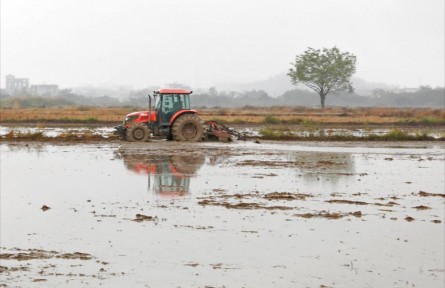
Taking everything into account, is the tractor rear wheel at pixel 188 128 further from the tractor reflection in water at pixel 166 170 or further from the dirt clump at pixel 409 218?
the dirt clump at pixel 409 218

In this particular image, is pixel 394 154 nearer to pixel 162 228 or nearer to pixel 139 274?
pixel 162 228

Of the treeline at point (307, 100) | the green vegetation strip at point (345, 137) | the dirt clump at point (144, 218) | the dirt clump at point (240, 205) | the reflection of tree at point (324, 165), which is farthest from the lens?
the treeline at point (307, 100)

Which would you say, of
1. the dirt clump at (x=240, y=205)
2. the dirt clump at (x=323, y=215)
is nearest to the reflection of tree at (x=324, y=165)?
the dirt clump at (x=240, y=205)

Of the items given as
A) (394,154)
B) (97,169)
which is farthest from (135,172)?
(394,154)

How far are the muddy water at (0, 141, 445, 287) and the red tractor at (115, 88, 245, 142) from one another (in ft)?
22.4

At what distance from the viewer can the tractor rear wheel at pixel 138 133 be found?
29.6 meters

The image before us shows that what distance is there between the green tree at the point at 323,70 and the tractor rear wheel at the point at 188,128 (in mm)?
55228

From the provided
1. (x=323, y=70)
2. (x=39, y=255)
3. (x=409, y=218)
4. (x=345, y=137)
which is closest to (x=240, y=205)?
(x=409, y=218)

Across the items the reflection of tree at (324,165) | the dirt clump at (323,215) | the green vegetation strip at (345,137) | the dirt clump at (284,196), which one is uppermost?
the green vegetation strip at (345,137)

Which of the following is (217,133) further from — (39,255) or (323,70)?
(323,70)

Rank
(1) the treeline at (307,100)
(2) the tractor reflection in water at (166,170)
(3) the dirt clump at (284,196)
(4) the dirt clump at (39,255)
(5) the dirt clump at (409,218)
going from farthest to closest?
(1) the treeline at (307,100) < (2) the tractor reflection in water at (166,170) < (3) the dirt clump at (284,196) < (5) the dirt clump at (409,218) < (4) the dirt clump at (39,255)

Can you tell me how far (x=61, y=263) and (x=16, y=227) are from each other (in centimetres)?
258

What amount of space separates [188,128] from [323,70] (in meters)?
57.1

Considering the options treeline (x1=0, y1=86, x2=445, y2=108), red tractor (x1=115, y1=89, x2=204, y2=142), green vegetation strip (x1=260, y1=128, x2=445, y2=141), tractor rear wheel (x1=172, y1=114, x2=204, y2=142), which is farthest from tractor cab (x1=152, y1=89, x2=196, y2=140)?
treeline (x1=0, y1=86, x2=445, y2=108)
